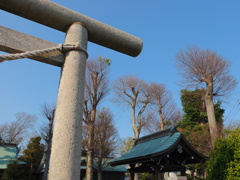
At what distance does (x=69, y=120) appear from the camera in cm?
208

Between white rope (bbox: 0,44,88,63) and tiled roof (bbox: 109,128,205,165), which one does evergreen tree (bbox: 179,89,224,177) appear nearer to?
tiled roof (bbox: 109,128,205,165)

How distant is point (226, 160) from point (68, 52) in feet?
19.3

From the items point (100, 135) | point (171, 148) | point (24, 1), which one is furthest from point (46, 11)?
point (100, 135)

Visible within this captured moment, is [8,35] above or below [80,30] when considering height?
below

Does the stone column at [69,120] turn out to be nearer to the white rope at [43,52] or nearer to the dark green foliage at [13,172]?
the white rope at [43,52]

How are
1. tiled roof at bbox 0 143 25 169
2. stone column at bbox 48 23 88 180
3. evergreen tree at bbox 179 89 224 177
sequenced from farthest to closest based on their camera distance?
evergreen tree at bbox 179 89 224 177 → tiled roof at bbox 0 143 25 169 → stone column at bbox 48 23 88 180

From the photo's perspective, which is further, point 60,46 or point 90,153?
point 90,153

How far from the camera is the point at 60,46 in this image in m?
2.39

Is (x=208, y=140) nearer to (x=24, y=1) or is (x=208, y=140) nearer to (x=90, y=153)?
(x=90, y=153)

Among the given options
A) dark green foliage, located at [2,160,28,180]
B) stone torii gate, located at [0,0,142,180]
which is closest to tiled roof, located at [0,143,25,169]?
dark green foliage, located at [2,160,28,180]

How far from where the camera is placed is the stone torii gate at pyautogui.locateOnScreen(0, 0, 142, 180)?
78.7 inches

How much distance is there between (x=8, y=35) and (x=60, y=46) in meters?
0.58

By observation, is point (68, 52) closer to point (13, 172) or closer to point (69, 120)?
point (69, 120)

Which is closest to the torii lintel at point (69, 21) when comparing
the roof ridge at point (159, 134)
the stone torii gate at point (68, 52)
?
the stone torii gate at point (68, 52)
